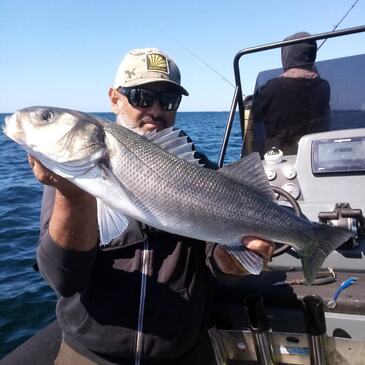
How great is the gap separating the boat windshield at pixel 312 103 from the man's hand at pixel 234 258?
2190mm

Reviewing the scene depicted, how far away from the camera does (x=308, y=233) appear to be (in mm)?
2688

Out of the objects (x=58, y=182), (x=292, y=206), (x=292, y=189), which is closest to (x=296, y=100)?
(x=292, y=189)

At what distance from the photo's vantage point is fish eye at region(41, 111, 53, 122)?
97.1 inches

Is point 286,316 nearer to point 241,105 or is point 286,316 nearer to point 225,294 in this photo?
point 225,294

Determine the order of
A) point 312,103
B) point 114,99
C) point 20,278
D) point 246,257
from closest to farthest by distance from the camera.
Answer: point 246,257 < point 114,99 < point 312,103 < point 20,278

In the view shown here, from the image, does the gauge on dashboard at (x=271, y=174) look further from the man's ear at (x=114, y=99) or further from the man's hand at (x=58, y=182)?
the man's hand at (x=58, y=182)

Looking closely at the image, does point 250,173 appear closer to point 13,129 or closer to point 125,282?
point 125,282

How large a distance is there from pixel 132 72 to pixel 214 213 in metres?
1.40

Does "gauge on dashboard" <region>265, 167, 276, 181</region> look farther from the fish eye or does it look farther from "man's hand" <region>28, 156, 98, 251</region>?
the fish eye

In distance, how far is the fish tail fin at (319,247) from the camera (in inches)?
107

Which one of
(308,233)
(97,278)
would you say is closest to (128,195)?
(97,278)

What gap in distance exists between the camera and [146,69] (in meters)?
3.17

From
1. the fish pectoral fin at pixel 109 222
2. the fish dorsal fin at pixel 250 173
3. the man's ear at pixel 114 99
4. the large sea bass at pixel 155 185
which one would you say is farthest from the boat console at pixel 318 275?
the man's ear at pixel 114 99

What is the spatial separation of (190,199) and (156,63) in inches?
52.1
